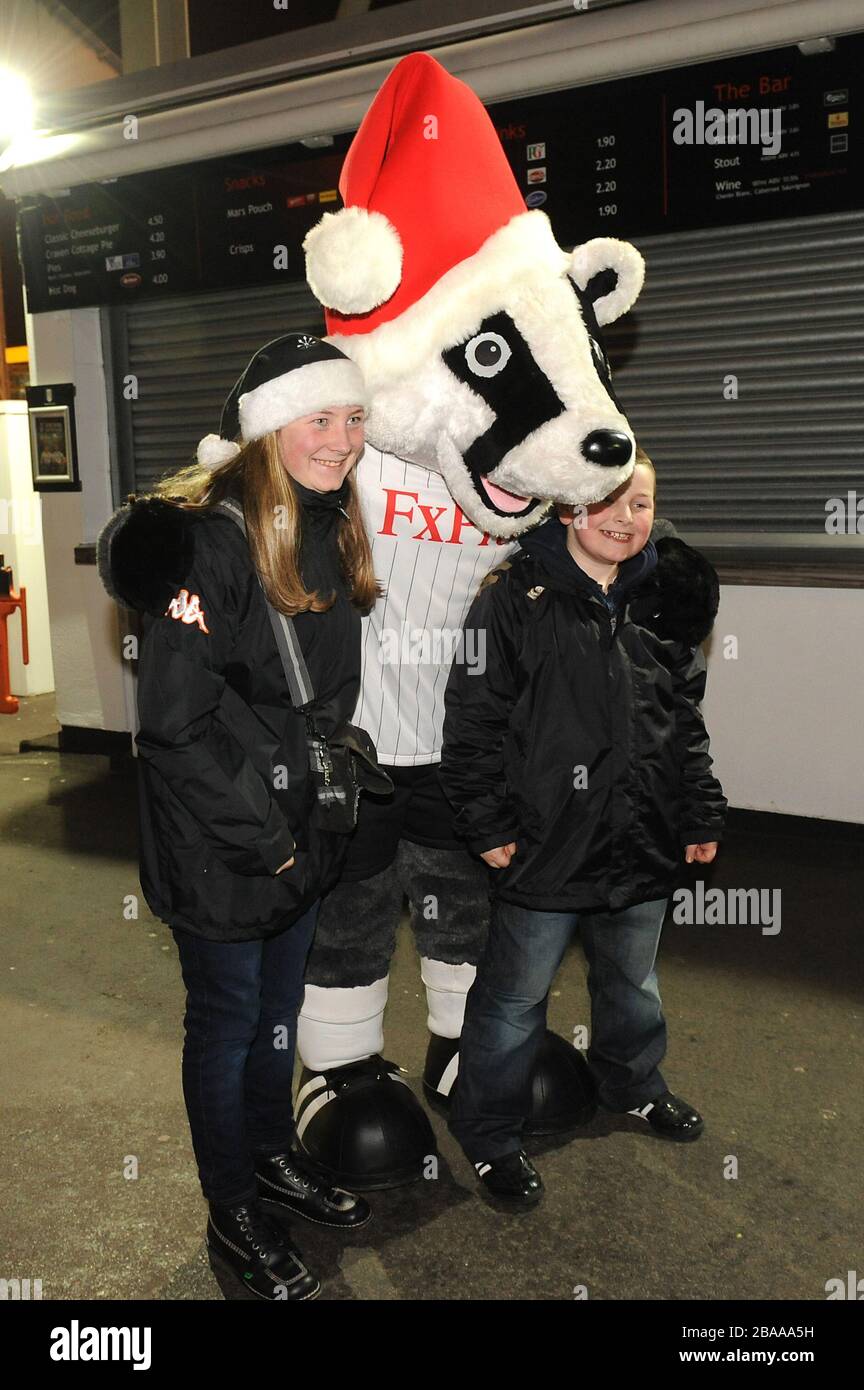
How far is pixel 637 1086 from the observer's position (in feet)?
10.1

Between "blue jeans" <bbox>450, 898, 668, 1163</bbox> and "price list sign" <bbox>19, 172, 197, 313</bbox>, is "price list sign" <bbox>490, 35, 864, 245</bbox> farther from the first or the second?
"blue jeans" <bbox>450, 898, 668, 1163</bbox>

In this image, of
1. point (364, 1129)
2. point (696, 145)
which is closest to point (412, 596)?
point (364, 1129)

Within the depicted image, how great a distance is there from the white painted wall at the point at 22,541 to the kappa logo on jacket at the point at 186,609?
7.00 m

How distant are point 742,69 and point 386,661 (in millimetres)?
3377

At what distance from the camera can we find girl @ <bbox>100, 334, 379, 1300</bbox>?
2.21 metres

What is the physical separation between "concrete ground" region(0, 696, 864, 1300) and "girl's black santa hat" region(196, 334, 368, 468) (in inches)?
71.3

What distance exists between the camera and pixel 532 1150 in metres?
3.01

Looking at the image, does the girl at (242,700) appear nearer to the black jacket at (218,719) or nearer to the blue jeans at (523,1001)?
the black jacket at (218,719)

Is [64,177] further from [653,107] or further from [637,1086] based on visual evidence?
[637,1086]

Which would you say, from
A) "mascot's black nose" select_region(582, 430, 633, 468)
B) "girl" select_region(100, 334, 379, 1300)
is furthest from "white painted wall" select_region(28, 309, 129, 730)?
"mascot's black nose" select_region(582, 430, 633, 468)

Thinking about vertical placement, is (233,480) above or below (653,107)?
below

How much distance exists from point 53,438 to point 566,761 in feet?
18.3

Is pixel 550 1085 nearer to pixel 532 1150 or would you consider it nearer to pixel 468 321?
pixel 532 1150

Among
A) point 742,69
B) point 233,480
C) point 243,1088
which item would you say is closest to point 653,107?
point 742,69
